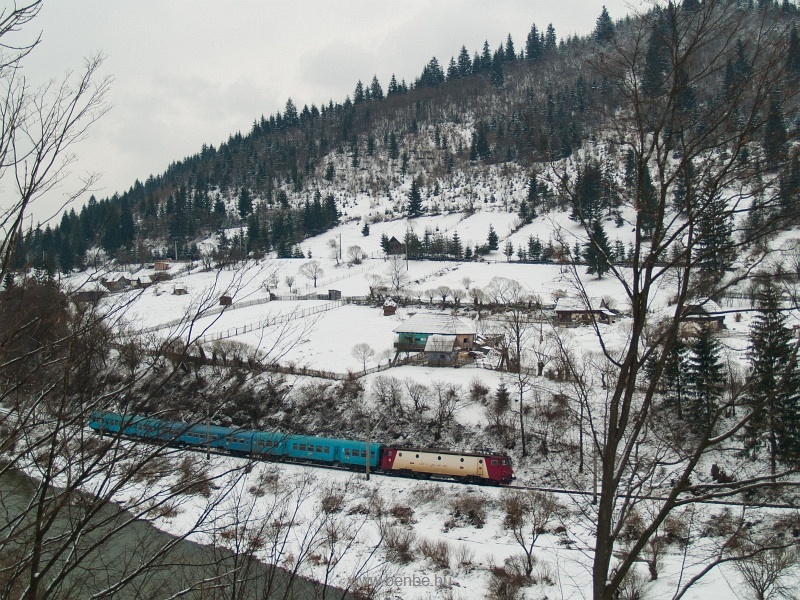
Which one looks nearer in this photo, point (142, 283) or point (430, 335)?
point (142, 283)

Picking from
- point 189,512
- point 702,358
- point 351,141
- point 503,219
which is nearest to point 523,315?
point 702,358

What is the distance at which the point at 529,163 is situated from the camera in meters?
3.55

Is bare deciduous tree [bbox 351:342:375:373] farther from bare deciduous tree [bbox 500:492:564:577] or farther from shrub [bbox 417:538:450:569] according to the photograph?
shrub [bbox 417:538:450:569]

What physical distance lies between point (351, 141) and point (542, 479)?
91133 mm

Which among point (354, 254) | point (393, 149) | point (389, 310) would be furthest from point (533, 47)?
point (389, 310)

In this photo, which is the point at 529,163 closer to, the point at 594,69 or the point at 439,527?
the point at 594,69

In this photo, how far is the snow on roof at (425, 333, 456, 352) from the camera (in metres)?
25.5

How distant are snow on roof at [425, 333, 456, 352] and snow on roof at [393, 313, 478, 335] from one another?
378mm

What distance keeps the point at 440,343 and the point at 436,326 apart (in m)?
2.29

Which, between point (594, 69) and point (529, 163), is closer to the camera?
point (594, 69)

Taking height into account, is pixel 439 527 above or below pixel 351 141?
below

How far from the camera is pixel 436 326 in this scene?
28.0 metres

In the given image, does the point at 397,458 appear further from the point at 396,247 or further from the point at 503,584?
the point at 396,247

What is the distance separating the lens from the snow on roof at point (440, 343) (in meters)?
25.5
